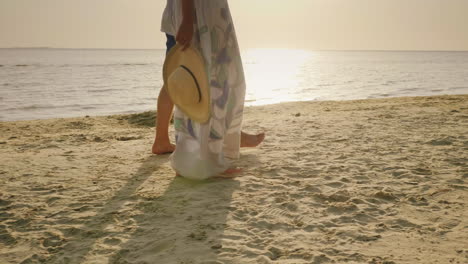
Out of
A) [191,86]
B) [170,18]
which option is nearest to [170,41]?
[170,18]

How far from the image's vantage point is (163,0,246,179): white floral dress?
7.91 ft

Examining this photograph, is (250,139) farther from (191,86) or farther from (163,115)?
(191,86)

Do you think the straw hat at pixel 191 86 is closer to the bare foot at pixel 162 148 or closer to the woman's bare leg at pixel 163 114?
the woman's bare leg at pixel 163 114

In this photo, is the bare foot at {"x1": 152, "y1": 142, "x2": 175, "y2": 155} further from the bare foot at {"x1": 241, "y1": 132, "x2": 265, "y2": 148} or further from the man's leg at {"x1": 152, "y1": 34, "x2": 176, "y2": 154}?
the bare foot at {"x1": 241, "y1": 132, "x2": 265, "y2": 148}

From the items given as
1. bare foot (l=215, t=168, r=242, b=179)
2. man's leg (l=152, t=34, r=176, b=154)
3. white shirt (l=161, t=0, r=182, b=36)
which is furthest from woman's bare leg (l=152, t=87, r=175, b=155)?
bare foot (l=215, t=168, r=242, b=179)

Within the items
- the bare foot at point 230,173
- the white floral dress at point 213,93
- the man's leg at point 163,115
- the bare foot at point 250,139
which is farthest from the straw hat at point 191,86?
the bare foot at point 250,139

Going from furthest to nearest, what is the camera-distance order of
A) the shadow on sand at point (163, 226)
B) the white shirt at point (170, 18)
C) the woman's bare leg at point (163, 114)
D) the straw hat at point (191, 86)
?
the woman's bare leg at point (163, 114)
the white shirt at point (170, 18)
the straw hat at point (191, 86)
the shadow on sand at point (163, 226)

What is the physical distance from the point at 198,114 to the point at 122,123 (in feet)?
14.4

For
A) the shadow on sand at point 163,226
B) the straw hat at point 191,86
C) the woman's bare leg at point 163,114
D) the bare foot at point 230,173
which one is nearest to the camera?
the shadow on sand at point 163,226

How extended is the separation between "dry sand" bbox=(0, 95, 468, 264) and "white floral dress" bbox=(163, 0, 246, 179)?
0.50ft

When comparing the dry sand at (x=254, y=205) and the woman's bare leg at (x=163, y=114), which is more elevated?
the woman's bare leg at (x=163, y=114)

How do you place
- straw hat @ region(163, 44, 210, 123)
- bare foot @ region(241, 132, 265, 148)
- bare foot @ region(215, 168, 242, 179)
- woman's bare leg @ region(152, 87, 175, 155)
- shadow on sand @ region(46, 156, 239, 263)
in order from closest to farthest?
shadow on sand @ region(46, 156, 239, 263) → straw hat @ region(163, 44, 210, 123) → bare foot @ region(215, 168, 242, 179) → woman's bare leg @ region(152, 87, 175, 155) → bare foot @ region(241, 132, 265, 148)

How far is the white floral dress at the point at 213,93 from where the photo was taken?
241 centimetres

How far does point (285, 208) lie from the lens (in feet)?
6.93
